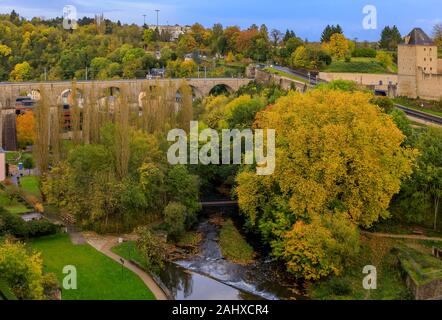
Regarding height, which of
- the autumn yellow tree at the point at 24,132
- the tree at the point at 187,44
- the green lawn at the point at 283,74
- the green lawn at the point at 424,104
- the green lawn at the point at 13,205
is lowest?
the green lawn at the point at 13,205

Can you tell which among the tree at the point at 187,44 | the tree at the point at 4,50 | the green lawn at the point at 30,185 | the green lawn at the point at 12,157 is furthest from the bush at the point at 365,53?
the tree at the point at 4,50

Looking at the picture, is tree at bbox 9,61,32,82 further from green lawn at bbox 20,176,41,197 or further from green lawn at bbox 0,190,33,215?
green lawn at bbox 0,190,33,215

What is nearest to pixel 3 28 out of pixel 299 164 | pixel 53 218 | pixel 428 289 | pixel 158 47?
pixel 158 47

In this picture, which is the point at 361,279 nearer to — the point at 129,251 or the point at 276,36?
the point at 129,251

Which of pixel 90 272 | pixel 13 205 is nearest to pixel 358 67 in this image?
pixel 13 205

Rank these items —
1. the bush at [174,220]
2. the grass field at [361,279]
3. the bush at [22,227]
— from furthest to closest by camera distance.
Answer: the bush at [174,220]
the bush at [22,227]
the grass field at [361,279]

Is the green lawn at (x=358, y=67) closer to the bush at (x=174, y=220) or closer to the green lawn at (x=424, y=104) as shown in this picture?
the green lawn at (x=424, y=104)
